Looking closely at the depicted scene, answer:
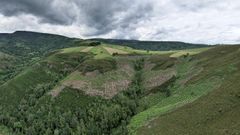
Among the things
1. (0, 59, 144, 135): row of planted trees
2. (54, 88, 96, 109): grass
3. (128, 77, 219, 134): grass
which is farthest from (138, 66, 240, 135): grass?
(54, 88, 96, 109): grass

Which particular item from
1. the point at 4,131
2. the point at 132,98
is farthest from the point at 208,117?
the point at 4,131

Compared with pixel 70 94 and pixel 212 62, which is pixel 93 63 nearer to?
pixel 70 94

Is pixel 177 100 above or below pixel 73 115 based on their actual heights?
above

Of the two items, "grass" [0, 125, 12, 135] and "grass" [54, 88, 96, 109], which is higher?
"grass" [54, 88, 96, 109]

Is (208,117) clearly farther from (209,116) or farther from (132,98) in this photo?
(132,98)

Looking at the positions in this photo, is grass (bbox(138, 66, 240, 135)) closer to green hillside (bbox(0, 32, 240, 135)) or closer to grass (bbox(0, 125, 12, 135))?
green hillside (bbox(0, 32, 240, 135))

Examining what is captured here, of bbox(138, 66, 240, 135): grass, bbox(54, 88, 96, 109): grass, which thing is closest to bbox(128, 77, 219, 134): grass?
bbox(138, 66, 240, 135): grass

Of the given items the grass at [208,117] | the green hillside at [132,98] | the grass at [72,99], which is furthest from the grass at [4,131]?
the grass at [208,117]

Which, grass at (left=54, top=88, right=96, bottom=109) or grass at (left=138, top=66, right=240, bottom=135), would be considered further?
grass at (left=54, top=88, right=96, bottom=109)

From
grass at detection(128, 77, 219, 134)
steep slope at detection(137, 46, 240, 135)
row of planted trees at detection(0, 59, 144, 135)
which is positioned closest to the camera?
steep slope at detection(137, 46, 240, 135)

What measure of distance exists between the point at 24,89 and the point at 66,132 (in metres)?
67.9

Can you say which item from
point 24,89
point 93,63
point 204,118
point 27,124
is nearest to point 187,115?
point 204,118

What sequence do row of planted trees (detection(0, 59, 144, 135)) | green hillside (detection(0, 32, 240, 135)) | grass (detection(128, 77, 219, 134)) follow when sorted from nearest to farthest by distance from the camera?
green hillside (detection(0, 32, 240, 135))
grass (detection(128, 77, 219, 134))
row of planted trees (detection(0, 59, 144, 135))

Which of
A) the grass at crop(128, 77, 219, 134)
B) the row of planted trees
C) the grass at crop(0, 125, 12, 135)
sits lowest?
the grass at crop(0, 125, 12, 135)
